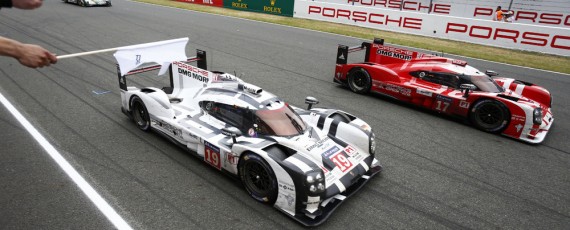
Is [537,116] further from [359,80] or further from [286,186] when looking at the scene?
[286,186]

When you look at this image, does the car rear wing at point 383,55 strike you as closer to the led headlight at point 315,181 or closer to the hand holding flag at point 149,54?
the hand holding flag at point 149,54

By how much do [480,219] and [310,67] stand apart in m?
→ 9.07

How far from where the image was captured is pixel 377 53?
11.8 metres

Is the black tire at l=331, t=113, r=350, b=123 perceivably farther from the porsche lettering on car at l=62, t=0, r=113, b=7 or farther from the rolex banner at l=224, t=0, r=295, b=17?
the porsche lettering on car at l=62, t=0, r=113, b=7

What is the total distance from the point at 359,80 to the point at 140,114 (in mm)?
6265

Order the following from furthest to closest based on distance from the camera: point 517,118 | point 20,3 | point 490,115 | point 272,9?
point 272,9
point 490,115
point 517,118
point 20,3

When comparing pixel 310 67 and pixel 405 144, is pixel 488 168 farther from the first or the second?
pixel 310 67

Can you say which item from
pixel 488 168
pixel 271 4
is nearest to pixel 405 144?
pixel 488 168

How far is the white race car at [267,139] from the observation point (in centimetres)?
524

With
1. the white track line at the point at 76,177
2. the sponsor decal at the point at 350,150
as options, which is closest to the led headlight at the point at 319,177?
the sponsor decal at the point at 350,150

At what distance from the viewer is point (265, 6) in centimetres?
2778

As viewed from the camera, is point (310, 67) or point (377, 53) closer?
point (377, 53)

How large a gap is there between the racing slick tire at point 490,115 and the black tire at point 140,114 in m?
7.44

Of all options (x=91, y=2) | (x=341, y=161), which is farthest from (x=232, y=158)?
(x=91, y=2)
